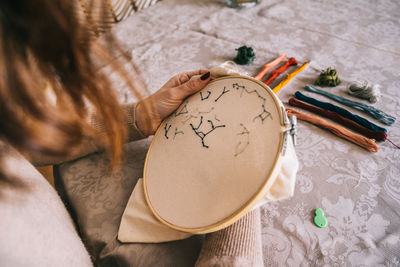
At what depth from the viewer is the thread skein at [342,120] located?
59 centimetres

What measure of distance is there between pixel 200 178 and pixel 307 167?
310 millimetres

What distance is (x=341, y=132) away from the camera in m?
0.61

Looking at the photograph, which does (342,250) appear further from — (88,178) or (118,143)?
(88,178)

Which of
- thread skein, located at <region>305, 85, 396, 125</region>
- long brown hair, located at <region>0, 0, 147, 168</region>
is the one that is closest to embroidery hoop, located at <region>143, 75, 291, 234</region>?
long brown hair, located at <region>0, 0, 147, 168</region>

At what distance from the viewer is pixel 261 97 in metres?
0.43

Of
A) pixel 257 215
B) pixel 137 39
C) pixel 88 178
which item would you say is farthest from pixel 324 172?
pixel 137 39

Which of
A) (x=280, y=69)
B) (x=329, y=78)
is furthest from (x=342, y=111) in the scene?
(x=280, y=69)

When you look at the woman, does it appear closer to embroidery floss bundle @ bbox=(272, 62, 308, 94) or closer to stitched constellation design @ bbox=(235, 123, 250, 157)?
stitched constellation design @ bbox=(235, 123, 250, 157)

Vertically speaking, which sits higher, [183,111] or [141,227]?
[183,111]

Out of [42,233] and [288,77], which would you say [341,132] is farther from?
[42,233]

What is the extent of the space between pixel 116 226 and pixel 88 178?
0.52ft

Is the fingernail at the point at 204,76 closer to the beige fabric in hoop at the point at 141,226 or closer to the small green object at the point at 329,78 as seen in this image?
the beige fabric in hoop at the point at 141,226

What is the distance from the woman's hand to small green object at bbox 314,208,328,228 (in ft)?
1.22

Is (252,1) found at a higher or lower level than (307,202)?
higher
